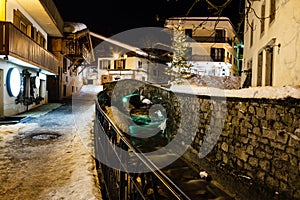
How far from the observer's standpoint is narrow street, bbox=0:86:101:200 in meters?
4.44

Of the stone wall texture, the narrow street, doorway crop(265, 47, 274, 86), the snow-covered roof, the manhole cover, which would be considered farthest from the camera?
the snow-covered roof

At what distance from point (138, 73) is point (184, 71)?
46.6 feet

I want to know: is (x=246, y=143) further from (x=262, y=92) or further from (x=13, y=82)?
(x=13, y=82)

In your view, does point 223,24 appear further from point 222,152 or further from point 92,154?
point 92,154

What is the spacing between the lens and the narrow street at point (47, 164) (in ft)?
14.6

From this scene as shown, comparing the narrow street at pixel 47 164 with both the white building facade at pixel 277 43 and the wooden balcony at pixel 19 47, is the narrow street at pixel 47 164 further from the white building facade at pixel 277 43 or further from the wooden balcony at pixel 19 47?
the white building facade at pixel 277 43

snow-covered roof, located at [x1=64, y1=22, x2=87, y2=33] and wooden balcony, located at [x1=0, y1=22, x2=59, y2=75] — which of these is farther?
snow-covered roof, located at [x1=64, y1=22, x2=87, y2=33]

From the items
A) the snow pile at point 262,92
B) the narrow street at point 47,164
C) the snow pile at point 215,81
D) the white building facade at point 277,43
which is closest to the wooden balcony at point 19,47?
the narrow street at point 47,164

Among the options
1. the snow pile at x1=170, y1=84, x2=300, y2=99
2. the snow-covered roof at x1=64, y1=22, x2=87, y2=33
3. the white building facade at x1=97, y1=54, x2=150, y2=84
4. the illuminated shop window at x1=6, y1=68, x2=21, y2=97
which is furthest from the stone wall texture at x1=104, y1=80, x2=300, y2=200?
the white building facade at x1=97, y1=54, x2=150, y2=84

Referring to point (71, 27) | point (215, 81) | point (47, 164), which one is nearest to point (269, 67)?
point (47, 164)

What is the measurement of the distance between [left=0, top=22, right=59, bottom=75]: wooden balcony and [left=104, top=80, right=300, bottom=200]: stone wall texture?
8.60 meters

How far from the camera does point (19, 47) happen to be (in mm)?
11680

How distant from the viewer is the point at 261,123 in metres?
7.81

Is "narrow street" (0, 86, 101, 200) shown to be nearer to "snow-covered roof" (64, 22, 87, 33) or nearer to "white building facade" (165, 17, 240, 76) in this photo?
"snow-covered roof" (64, 22, 87, 33)
